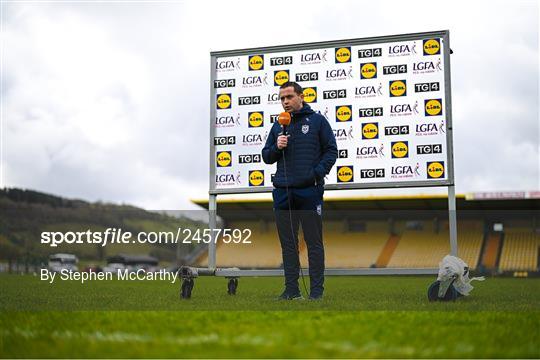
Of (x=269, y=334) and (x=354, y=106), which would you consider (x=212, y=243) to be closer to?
(x=354, y=106)

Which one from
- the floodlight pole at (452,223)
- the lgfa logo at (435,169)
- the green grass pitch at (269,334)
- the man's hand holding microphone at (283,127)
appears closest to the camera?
the green grass pitch at (269,334)

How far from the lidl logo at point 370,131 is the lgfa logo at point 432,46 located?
106cm

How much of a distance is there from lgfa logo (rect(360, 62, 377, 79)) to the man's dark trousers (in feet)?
7.86

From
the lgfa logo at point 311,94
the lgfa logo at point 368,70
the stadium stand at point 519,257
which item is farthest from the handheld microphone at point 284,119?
the stadium stand at point 519,257

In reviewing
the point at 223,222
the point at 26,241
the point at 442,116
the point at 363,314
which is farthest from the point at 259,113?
the point at 363,314

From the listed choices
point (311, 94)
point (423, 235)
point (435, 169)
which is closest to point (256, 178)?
point (311, 94)

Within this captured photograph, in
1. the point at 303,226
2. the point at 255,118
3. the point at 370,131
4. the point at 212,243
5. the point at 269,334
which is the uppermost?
the point at 255,118

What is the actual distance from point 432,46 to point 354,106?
3.79ft

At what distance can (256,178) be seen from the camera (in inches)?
325

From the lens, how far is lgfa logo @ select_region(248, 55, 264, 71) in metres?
8.33

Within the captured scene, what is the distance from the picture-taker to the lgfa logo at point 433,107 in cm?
768

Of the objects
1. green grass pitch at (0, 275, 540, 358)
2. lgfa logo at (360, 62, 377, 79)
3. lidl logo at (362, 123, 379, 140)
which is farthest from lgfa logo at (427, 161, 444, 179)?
green grass pitch at (0, 275, 540, 358)

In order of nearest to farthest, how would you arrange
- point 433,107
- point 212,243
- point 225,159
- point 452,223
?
point 452,223 < point 212,243 < point 433,107 < point 225,159

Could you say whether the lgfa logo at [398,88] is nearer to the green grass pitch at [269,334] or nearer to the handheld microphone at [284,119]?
the handheld microphone at [284,119]
